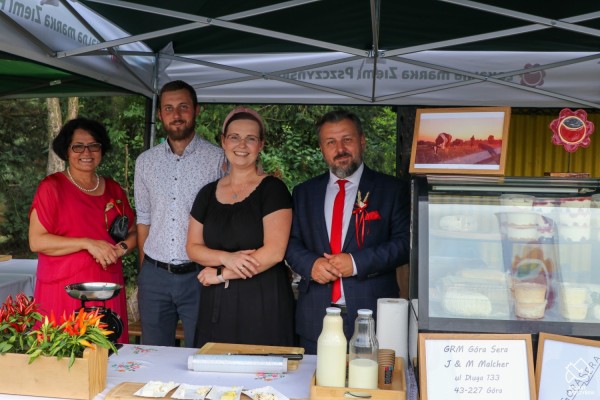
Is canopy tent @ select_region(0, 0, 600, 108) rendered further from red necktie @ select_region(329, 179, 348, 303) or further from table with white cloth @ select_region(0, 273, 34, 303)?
table with white cloth @ select_region(0, 273, 34, 303)

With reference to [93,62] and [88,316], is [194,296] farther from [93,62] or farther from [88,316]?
[93,62]

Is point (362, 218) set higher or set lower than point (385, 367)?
higher

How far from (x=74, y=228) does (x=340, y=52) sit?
206 cm

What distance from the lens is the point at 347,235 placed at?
3.01m

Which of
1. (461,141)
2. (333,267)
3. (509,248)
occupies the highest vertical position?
(461,141)

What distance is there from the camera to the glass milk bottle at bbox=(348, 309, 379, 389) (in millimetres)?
1934

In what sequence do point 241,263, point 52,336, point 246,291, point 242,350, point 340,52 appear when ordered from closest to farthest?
point 52,336 → point 242,350 → point 241,263 → point 246,291 → point 340,52

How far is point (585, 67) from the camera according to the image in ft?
14.4

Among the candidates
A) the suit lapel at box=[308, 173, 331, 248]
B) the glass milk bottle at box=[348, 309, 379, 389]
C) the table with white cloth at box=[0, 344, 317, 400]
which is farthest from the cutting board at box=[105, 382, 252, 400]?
the suit lapel at box=[308, 173, 331, 248]

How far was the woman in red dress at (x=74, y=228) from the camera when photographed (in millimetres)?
3293

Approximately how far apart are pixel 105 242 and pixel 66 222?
22cm

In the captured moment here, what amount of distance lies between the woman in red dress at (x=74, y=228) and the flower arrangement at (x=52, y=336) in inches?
45.5

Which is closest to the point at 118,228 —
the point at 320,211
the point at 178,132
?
the point at 178,132

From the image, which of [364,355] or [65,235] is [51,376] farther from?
[65,235]
